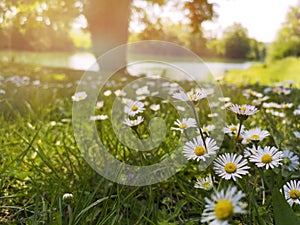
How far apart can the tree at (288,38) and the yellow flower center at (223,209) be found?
79.6ft

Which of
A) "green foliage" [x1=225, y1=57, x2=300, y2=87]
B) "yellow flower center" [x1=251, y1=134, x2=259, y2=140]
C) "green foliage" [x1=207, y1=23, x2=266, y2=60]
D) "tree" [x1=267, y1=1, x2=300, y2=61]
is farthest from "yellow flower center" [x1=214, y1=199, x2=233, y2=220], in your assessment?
"green foliage" [x1=207, y1=23, x2=266, y2=60]

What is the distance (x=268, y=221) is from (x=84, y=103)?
1.84 meters

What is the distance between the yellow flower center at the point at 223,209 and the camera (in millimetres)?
404

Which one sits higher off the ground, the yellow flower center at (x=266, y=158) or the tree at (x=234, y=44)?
the tree at (x=234, y=44)

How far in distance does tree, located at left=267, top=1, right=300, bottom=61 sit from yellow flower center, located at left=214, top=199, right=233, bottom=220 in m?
24.3

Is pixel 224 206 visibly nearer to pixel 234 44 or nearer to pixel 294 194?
pixel 294 194

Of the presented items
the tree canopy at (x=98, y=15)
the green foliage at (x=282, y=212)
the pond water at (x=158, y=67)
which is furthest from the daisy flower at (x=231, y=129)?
the tree canopy at (x=98, y=15)

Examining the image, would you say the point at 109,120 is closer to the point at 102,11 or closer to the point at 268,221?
the point at 268,221

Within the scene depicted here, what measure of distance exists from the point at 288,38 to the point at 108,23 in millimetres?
24941

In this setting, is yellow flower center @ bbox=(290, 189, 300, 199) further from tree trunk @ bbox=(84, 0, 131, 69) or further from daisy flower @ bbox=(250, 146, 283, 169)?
tree trunk @ bbox=(84, 0, 131, 69)

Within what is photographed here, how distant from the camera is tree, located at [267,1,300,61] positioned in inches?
890

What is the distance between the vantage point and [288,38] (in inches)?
1111

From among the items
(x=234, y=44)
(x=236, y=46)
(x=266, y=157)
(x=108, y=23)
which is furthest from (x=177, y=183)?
(x=236, y=46)

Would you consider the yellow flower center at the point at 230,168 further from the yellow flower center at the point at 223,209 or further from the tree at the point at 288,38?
the tree at the point at 288,38
